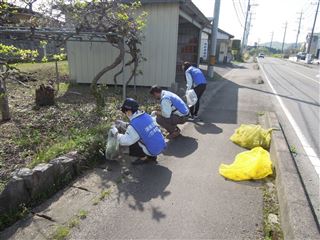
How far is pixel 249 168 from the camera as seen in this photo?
3.85 metres

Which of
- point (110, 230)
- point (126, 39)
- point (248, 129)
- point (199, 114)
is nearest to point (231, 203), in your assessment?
point (110, 230)

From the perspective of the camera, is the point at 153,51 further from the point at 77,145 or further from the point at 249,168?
the point at 249,168

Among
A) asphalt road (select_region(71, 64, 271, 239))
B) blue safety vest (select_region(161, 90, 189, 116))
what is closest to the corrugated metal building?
blue safety vest (select_region(161, 90, 189, 116))

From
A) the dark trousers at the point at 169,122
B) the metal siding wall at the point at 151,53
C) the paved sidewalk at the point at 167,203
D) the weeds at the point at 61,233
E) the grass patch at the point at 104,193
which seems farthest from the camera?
the metal siding wall at the point at 151,53

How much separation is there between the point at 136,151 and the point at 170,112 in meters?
1.43

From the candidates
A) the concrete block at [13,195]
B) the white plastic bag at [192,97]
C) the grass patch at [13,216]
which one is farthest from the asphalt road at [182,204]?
the white plastic bag at [192,97]

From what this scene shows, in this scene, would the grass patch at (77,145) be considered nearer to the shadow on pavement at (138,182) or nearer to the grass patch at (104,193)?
the shadow on pavement at (138,182)

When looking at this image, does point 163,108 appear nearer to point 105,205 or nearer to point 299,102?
point 105,205

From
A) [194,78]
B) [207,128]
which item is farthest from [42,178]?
[194,78]

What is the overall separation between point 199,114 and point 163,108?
2676 millimetres

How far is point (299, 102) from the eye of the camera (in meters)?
9.91

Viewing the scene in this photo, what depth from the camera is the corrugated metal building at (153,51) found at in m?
9.45

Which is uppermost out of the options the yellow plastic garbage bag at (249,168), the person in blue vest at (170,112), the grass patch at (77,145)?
the person in blue vest at (170,112)

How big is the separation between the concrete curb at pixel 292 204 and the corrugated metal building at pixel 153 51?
666 cm
